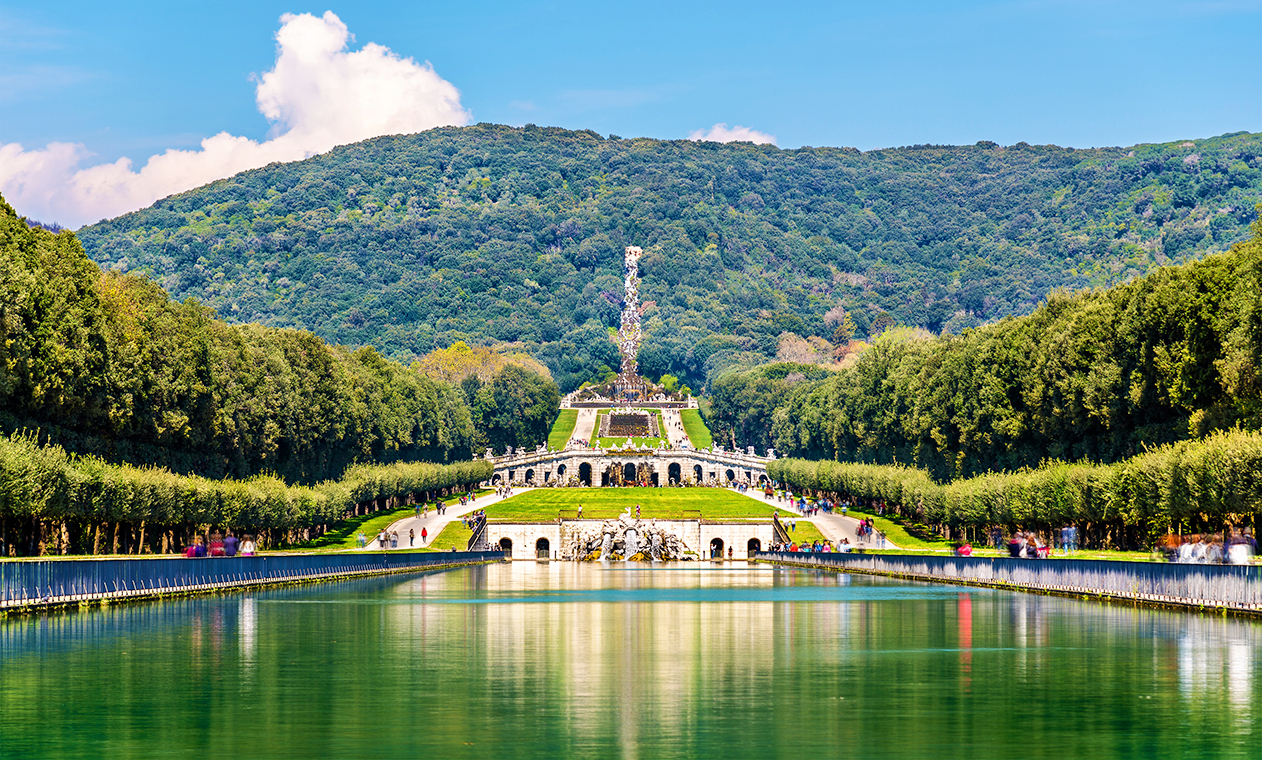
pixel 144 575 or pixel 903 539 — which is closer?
pixel 144 575

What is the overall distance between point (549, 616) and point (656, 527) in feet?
229

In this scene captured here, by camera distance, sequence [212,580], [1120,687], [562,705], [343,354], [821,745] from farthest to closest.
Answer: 1. [343,354]
2. [212,580]
3. [1120,687]
4. [562,705]
5. [821,745]

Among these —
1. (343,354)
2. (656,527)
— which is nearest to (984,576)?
(656,527)

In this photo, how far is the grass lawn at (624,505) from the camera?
116312mm

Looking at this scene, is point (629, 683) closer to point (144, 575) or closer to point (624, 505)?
point (144, 575)

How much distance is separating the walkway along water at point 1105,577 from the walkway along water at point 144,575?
24209mm

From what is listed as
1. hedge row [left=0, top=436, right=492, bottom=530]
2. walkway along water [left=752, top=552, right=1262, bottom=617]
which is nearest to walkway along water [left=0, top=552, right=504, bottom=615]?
hedge row [left=0, top=436, right=492, bottom=530]

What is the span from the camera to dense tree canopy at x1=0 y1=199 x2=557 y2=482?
6456 centimetres

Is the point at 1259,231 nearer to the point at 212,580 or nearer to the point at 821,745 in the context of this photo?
the point at 212,580

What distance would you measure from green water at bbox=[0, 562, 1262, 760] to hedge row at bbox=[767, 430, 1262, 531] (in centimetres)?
1517

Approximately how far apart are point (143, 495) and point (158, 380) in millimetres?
11867

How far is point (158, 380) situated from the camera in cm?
7581

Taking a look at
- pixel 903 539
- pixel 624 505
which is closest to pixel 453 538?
pixel 624 505

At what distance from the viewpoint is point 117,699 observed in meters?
20.8
